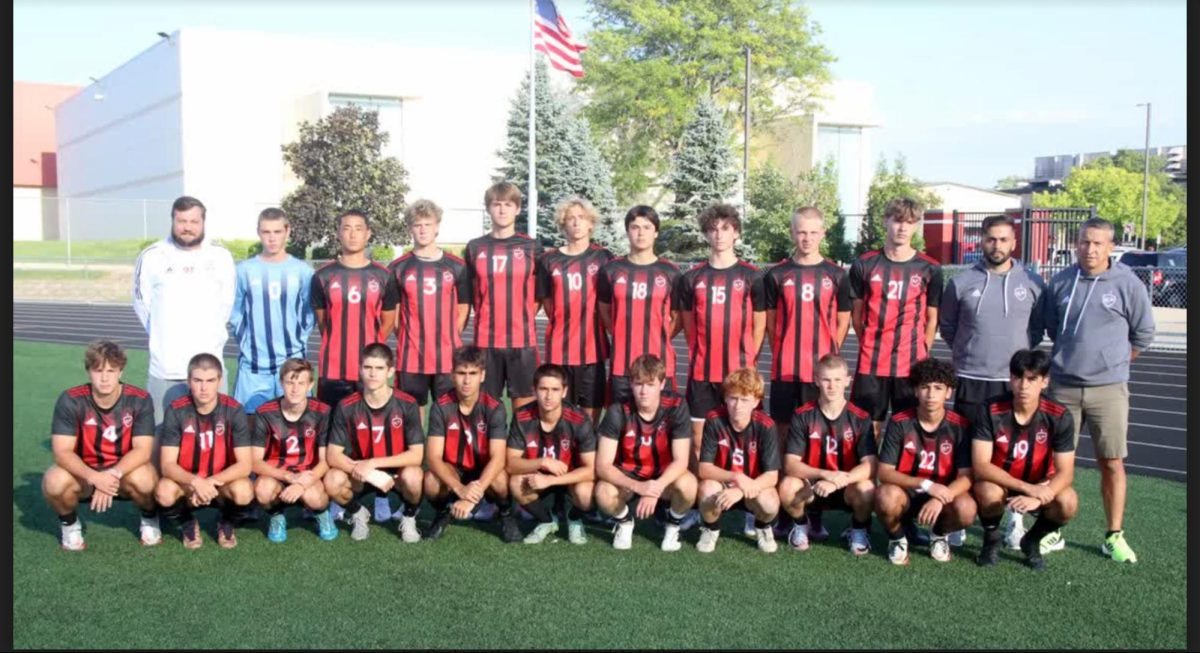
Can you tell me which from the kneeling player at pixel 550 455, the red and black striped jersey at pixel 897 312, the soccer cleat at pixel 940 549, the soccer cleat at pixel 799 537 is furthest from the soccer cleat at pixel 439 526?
the soccer cleat at pixel 940 549

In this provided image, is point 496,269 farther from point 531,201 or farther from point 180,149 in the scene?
point 180,149

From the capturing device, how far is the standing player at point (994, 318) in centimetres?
507

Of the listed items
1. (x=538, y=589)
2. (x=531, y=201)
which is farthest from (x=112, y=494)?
(x=531, y=201)

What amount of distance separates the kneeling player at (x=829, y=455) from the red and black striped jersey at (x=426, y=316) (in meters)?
1.93

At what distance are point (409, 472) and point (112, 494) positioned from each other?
140 cm

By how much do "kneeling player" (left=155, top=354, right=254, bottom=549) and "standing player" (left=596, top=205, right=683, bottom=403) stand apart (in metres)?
1.97

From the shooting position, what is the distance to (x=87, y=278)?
2580 cm

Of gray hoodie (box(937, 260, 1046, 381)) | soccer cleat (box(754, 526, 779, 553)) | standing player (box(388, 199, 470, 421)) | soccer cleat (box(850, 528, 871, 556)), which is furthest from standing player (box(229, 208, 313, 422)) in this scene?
gray hoodie (box(937, 260, 1046, 381))

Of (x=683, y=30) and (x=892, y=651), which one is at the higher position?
(x=683, y=30)

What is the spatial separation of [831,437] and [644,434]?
926 mm

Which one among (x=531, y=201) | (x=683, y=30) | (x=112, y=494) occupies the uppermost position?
(x=683, y=30)

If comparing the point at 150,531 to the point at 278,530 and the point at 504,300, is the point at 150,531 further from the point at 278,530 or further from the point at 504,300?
the point at 504,300

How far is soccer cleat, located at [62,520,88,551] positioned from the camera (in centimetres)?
495

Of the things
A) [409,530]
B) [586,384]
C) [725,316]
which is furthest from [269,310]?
[725,316]
